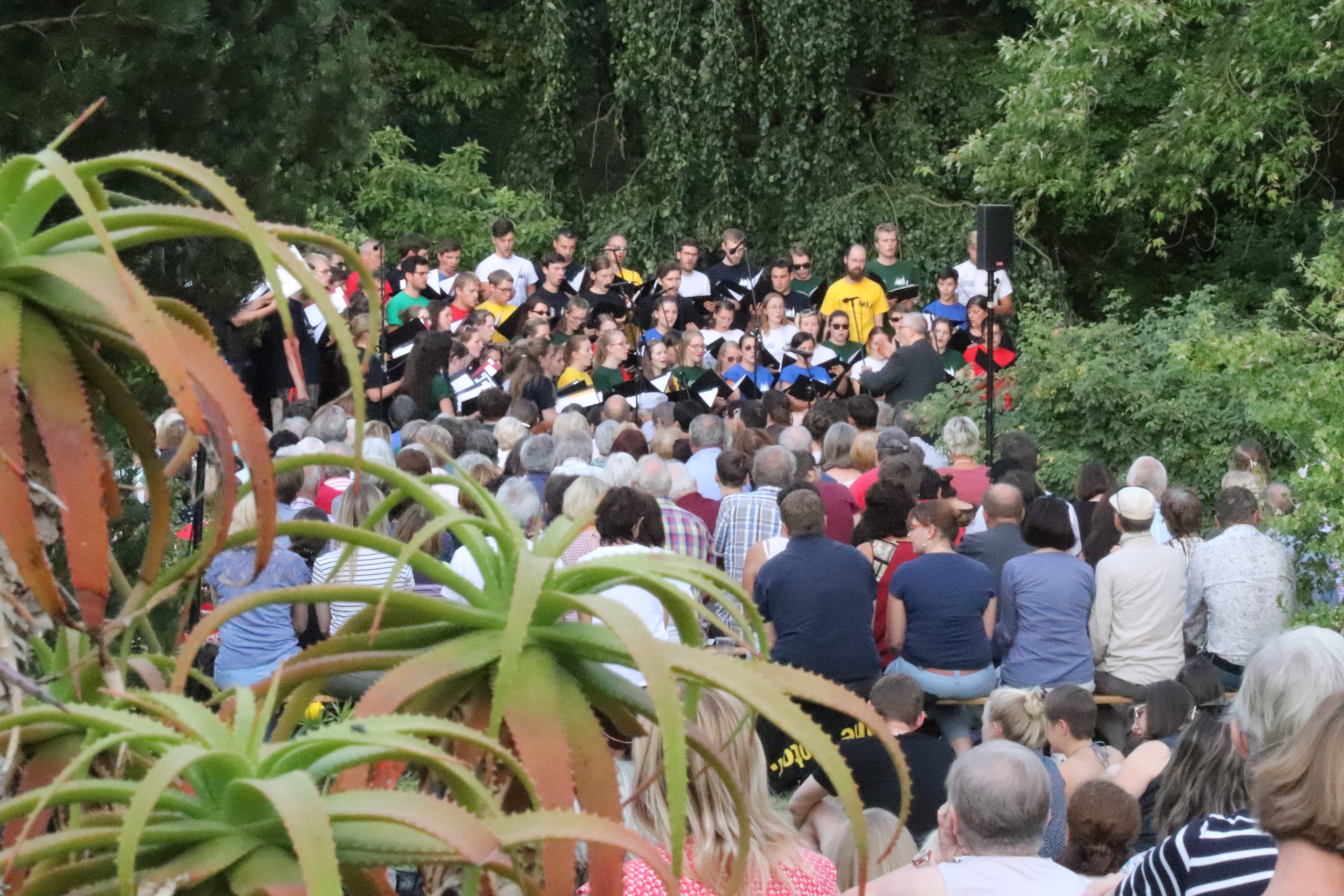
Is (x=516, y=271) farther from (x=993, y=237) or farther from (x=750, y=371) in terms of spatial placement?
(x=993, y=237)

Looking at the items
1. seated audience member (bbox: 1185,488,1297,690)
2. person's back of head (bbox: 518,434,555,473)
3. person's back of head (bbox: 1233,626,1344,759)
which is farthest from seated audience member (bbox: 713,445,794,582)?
person's back of head (bbox: 1233,626,1344,759)

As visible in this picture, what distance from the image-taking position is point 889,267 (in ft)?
50.4

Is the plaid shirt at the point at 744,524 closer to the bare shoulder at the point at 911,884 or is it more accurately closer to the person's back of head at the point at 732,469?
the person's back of head at the point at 732,469

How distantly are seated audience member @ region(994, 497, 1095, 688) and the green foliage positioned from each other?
41.9ft

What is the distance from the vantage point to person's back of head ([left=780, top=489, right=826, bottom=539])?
234 inches

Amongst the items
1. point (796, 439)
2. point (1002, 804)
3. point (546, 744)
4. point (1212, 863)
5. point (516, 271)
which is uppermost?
point (546, 744)

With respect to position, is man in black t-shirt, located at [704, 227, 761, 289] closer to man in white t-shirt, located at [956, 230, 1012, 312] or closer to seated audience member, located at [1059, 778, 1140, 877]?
man in white t-shirt, located at [956, 230, 1012, 312]

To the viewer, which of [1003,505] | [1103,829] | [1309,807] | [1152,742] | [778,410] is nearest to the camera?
[1309,807]

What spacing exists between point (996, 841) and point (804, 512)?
8.68 feet

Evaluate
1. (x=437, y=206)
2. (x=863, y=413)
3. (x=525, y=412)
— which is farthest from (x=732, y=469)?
(x=437, y=206)

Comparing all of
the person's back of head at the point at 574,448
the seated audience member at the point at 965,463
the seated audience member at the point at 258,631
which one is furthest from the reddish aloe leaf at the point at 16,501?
the seated audience member at the point at 965,463

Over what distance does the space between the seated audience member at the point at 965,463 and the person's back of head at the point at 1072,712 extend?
103 inches

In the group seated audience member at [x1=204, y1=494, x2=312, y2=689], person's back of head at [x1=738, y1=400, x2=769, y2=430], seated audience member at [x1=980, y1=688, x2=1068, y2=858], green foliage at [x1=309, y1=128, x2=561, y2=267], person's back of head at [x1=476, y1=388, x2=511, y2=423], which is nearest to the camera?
seated audience member at [x1=980, y1=688, x2=1068, y2=858]

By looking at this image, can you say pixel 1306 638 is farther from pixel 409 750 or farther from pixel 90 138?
pixel 90 138
